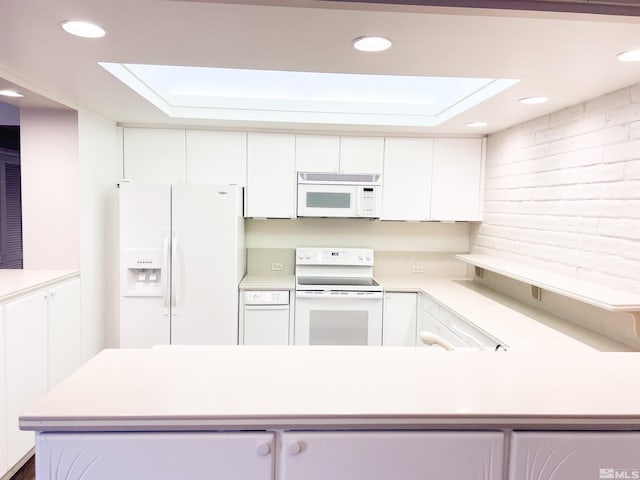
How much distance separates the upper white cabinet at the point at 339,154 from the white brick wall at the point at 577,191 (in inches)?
40.7

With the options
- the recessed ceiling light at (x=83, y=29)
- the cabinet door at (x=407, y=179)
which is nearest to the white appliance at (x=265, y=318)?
the cabinet door at (x=407, y=179)

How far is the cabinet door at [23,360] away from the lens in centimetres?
198

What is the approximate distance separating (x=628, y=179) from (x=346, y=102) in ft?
6.31

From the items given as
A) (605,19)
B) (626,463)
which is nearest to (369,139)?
(605,19)

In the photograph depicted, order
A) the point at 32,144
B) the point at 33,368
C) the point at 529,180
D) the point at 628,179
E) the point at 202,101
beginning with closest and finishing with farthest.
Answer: the point at 628,179
the point at 33,368
the point at 32,144
the point at 529,180
the point at 202,101

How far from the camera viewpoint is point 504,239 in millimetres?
3141

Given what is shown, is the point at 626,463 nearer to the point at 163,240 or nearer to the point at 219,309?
the point at 219,309

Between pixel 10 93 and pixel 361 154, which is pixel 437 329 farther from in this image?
pixel 10 93

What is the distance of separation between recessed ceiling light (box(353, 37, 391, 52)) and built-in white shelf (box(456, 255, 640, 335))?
148 cm

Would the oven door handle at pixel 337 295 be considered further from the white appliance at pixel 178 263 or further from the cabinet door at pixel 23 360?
the cabinet door at pixel 23 360

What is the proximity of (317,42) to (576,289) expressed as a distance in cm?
174

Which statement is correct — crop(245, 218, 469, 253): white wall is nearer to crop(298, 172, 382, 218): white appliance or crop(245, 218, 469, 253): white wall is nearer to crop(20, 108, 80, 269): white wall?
crop(298, 172, 382, 218): white appliance

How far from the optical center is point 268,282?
11.0ft

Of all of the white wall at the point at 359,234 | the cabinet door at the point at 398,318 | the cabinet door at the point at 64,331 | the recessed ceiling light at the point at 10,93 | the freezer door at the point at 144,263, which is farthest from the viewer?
the white wall at the point at 359,234
